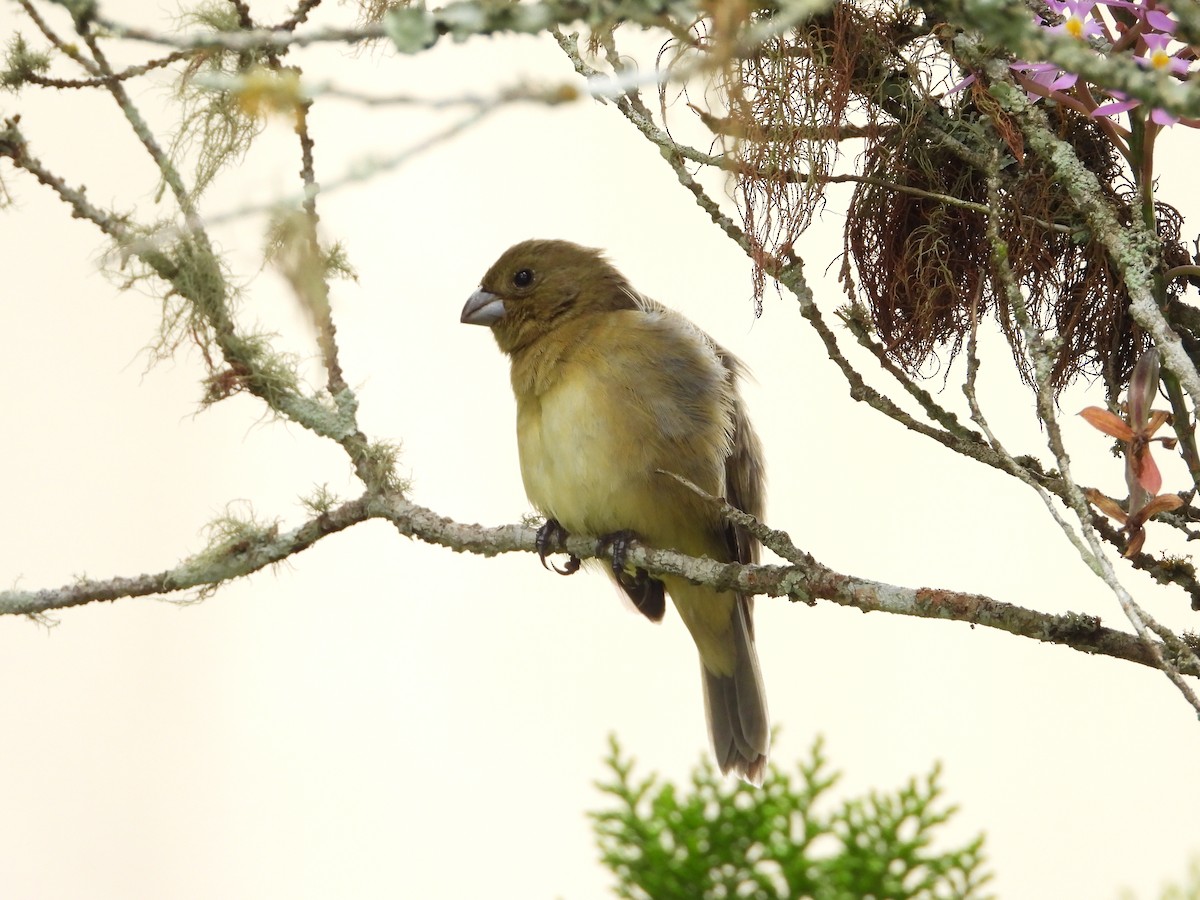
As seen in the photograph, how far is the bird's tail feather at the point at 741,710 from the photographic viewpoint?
12.6 ft

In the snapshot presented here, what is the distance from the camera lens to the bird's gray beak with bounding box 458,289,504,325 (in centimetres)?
359

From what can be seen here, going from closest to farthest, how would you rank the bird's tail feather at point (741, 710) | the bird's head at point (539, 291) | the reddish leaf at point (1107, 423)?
the reddish leaf at point (1107, 423), the bird's head at point (539, 291), the bird's tail feather at point (741, 710)

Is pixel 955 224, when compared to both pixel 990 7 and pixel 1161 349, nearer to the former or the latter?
pixel 1161 349

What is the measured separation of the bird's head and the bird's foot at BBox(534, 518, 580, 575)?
0.52 metres

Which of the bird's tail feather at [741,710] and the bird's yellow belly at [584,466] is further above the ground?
the bird's yellow belly at [584,466]

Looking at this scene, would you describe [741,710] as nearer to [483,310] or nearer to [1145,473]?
[483,310]

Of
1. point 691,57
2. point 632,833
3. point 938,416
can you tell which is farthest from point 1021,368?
point 632,833

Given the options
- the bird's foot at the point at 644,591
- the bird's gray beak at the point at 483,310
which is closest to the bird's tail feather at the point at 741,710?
the bird's foot at the point at 644,591

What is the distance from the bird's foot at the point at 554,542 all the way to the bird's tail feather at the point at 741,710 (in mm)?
614

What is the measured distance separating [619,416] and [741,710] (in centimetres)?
108

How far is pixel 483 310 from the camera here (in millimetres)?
3605

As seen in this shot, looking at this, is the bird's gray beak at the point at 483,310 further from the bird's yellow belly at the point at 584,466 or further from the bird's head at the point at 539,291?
the bird's yellow belly at the point at 584,466

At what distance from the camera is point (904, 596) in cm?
205

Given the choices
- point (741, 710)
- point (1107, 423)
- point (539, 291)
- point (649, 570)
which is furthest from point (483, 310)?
point (1107, 423)
